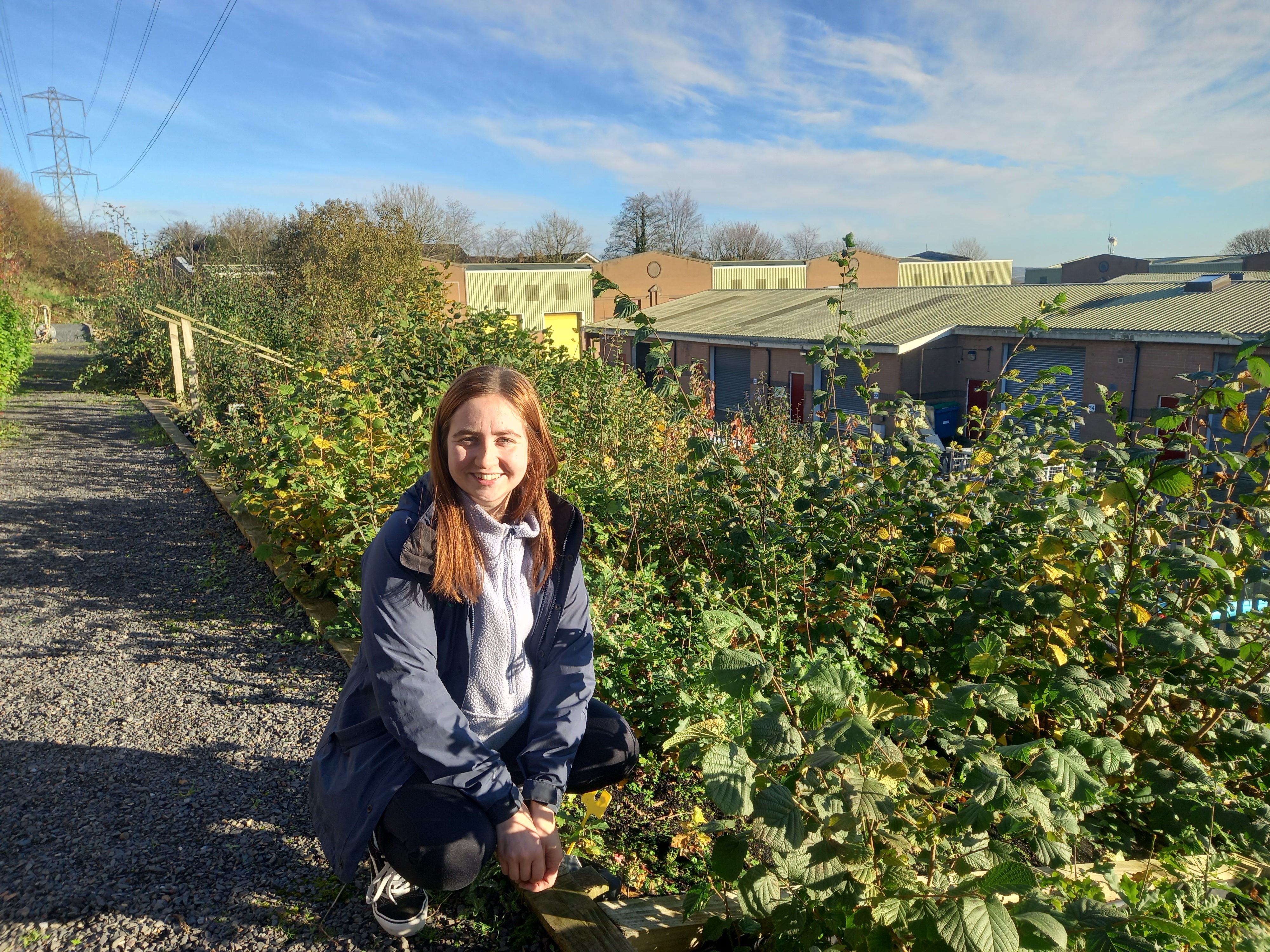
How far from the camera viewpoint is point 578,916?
6.41 feet

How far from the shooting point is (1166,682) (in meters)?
2.66

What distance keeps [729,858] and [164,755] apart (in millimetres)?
2177

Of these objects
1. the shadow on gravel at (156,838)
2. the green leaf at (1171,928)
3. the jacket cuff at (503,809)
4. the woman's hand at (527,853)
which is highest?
the green leaf at (1171,928)

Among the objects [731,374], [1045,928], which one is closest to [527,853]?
[1045,928]

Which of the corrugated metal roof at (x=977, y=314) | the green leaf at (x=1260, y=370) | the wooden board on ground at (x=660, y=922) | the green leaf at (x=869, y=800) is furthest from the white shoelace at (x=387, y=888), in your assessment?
the corrugated metal roof at (x=977, y=314)

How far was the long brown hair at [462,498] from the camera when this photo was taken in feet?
6.62

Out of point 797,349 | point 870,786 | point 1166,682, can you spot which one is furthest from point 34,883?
point 797,349

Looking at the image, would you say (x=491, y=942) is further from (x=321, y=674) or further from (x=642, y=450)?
(x=642, y=450)

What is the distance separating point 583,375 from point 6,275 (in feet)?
64.2

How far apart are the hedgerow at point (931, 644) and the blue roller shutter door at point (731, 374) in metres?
26.7

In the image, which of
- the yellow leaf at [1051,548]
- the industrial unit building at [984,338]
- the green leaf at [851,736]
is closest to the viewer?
the green leaf at [851,736]

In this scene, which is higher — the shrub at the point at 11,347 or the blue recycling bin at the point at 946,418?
the shrub at the point at 11,347

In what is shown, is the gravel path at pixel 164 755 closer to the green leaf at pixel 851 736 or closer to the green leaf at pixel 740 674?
the green leaf at pixel 740 674

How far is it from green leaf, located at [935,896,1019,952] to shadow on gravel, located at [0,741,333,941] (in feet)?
5.02
